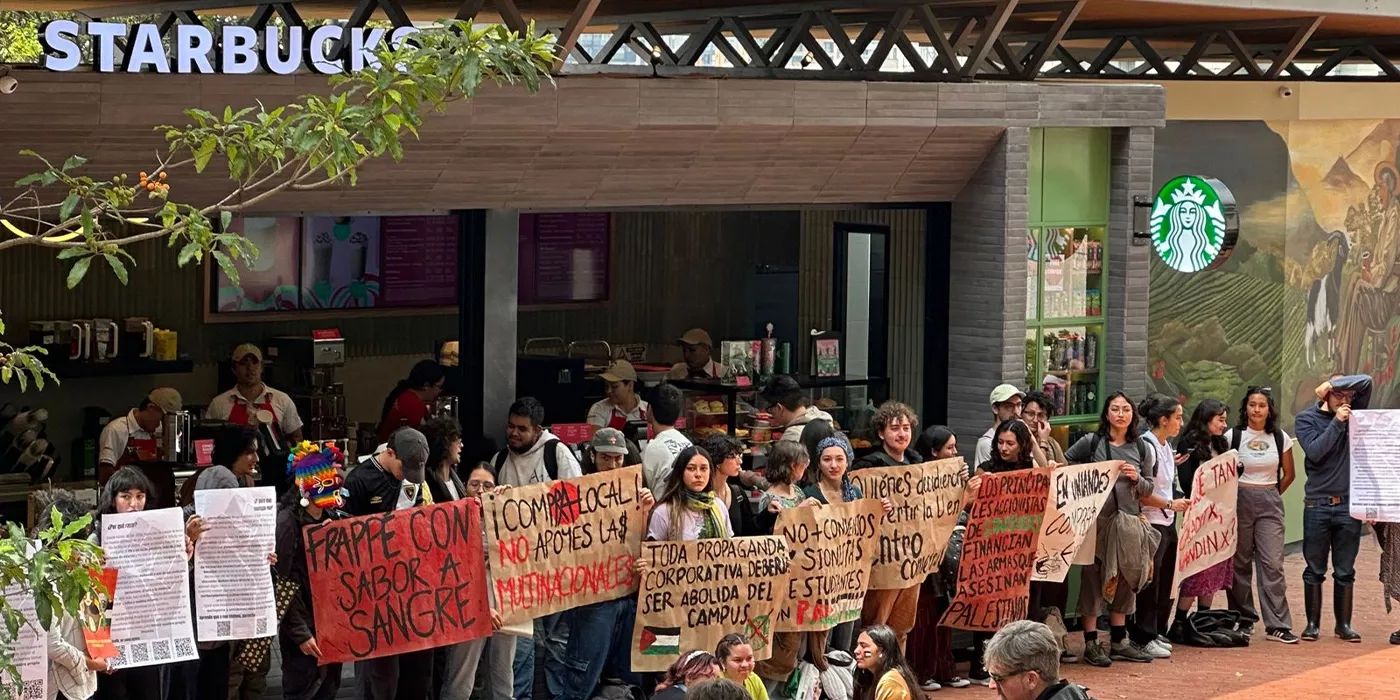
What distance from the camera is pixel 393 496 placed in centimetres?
1036

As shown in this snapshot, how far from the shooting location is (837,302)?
1636 cm

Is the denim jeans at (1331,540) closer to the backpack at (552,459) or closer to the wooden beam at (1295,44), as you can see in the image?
the wooden beam at (1295,44)

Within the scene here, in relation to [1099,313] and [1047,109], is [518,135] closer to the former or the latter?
[1047,109]

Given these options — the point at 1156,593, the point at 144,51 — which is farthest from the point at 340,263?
the point at 1156,593

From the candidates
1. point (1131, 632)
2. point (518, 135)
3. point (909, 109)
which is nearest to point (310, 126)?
point (518, 135)

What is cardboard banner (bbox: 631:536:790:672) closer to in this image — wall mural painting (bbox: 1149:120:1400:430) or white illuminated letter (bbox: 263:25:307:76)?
white illuminated letter (bbox: 263:25:307:76)

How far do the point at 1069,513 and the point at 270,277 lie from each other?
7623mm

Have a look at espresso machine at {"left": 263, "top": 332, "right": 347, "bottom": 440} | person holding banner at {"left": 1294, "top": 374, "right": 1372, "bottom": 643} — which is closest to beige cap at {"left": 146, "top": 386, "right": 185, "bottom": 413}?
espresso machine at {"left": 263, "top": 332, "right": 347, "bottom": 440}

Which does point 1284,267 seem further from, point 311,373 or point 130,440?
point 130,440

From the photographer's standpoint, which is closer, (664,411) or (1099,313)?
(664,411)

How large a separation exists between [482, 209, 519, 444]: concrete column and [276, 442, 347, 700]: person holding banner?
3.00m

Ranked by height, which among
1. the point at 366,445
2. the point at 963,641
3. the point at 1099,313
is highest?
the point at 1099,313

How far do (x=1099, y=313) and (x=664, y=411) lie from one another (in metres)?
4.72

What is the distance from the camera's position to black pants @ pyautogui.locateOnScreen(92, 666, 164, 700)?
9633 mm
